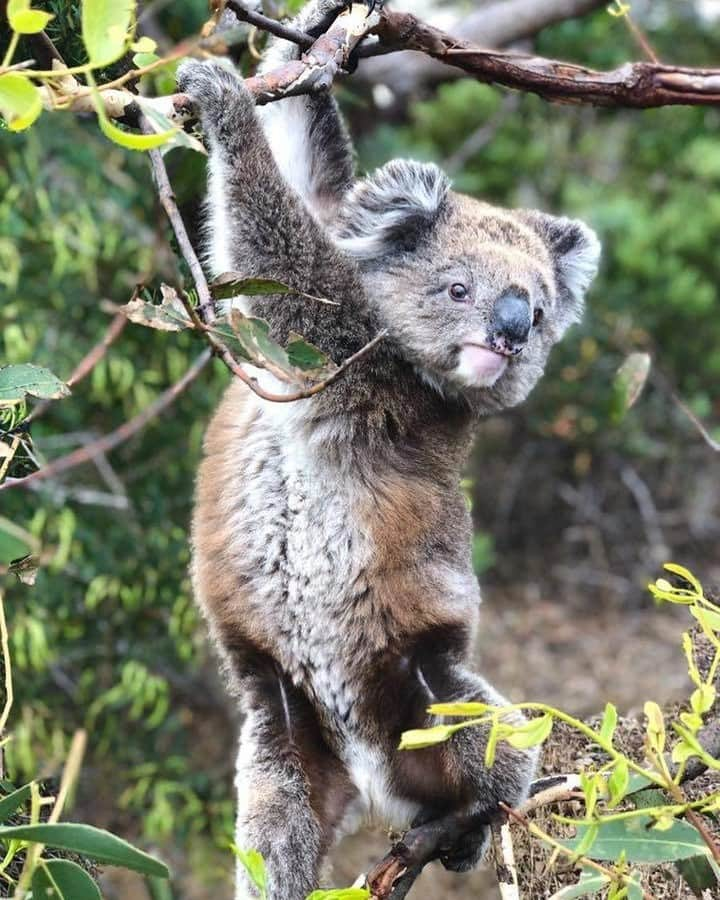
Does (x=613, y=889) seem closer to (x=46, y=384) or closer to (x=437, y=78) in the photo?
(x=46, y=384)

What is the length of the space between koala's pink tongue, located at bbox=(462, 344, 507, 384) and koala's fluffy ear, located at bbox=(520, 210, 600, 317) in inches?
→ 24.8

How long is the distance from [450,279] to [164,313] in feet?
3.67

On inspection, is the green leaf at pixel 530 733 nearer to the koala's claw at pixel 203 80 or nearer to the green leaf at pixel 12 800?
the green leaf at pixel 12 800

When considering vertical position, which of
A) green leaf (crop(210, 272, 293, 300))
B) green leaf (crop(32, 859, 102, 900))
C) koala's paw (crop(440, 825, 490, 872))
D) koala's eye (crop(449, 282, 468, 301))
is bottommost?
koala's paw (crop(440, 825, 490, 872))

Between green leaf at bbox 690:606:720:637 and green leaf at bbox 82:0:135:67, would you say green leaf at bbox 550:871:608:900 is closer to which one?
green leaf at bbox 690:606:720:637

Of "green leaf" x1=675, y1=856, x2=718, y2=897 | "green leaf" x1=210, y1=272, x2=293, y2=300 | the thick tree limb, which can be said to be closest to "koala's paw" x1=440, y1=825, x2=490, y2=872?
"green leaf" x1=675, y1=856, x2=718, y2=897

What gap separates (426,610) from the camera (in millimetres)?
2947

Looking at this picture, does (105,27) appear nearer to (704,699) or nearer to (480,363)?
(704,699)

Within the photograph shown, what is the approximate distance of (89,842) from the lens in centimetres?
184

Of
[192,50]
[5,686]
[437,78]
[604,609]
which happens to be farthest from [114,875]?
[192,50]

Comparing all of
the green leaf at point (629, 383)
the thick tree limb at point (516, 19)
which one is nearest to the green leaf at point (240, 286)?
the green leaf at point (629, 383)

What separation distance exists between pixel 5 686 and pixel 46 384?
24.0 inches

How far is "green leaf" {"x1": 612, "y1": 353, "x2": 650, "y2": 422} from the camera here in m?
3.27

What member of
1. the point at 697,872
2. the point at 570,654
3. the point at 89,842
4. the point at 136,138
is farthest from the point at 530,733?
the point at 570,654
